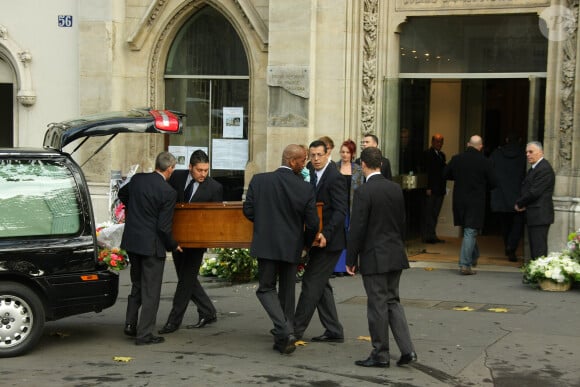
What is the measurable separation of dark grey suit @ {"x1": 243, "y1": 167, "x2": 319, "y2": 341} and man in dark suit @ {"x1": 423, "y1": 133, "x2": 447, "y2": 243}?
7.88 meters

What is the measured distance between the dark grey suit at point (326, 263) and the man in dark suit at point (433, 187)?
23.7 ft

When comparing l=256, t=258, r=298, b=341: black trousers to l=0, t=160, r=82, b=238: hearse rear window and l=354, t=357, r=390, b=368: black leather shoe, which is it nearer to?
l=354, t=357, r=390, b=368: black leather shoe

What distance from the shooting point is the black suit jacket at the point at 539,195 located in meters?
13.2

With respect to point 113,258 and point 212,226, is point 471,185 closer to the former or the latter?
point 113,258

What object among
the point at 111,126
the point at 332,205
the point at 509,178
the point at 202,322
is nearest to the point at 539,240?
the point at 509,178

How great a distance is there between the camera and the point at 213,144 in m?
17.2

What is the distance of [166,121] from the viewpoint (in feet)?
33.1

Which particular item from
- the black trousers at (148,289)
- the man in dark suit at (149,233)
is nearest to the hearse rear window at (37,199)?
the man in dark suit at (149,233)

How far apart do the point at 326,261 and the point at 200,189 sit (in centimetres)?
160

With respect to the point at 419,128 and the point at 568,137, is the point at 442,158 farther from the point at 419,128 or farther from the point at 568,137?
the point at 568,137

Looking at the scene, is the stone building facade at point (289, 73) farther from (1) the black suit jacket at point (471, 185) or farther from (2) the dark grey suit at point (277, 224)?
(2) the dark grey suit at point (277, 224)

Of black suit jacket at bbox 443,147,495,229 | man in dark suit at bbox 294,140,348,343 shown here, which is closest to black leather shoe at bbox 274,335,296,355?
man in dark suit at bbox 294,140,348,343

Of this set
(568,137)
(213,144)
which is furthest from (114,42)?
(568,137)

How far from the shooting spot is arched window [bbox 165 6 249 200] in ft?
55.4
